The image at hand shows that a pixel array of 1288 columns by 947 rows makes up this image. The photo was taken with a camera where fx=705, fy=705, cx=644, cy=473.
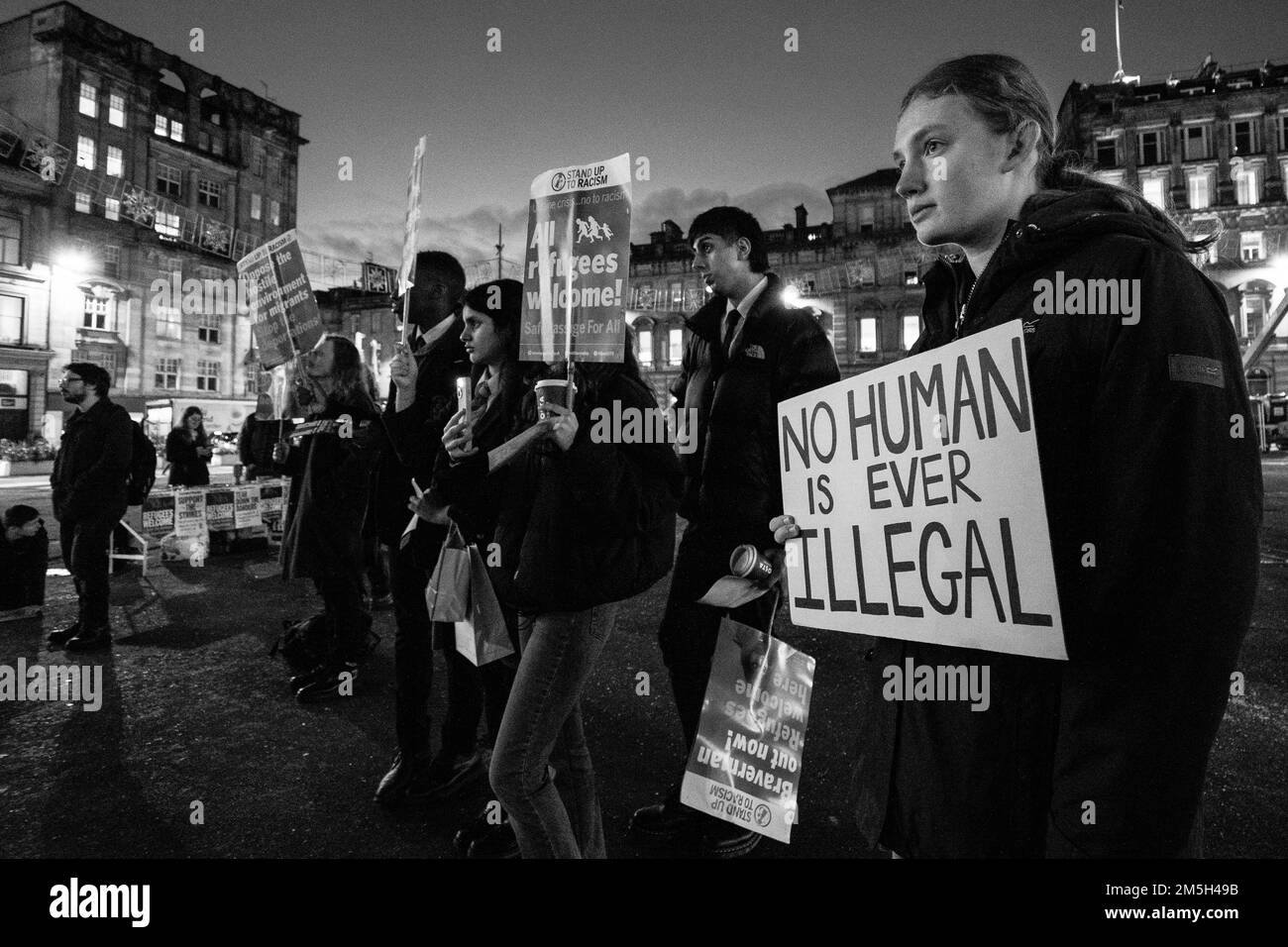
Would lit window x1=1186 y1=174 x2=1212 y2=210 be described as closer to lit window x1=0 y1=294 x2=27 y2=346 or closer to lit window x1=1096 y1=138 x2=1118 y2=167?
lit window x1=1096 y1=138 x2=1118 y2=167

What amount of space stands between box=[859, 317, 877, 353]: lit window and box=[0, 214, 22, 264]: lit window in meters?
46.5

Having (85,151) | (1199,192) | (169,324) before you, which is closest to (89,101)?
(85,151)

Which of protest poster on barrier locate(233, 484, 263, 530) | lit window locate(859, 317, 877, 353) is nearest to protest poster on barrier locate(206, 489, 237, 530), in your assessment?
protest poster on barrier locate(233, 484, 263, 530)

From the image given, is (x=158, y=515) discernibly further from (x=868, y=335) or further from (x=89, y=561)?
(x=868, y=335)

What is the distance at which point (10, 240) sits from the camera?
3462 centimetres

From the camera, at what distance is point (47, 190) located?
34875mm

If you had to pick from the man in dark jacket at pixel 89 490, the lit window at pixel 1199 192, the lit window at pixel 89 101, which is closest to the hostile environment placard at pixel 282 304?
the man in dark jacket at pixel 89 490

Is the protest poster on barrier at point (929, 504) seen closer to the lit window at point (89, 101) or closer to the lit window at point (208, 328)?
the lit window at point (208, 328)

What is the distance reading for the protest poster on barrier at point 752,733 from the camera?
85.0 inches

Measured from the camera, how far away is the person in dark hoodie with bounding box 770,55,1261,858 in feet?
3.43

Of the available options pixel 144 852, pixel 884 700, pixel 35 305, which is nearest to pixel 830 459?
pixel 884 700

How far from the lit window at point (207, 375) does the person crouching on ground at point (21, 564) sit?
41.4 m

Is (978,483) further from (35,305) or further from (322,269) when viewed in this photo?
(35,305)

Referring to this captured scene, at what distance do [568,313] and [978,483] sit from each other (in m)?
1.55
